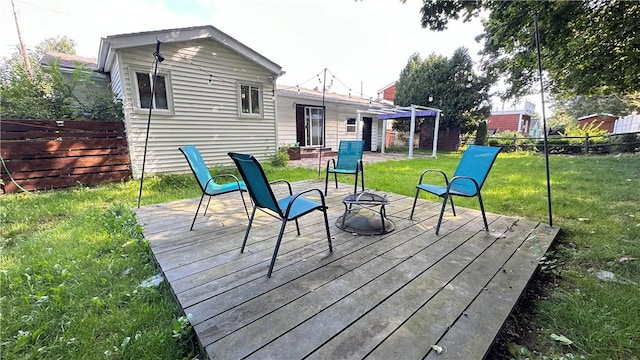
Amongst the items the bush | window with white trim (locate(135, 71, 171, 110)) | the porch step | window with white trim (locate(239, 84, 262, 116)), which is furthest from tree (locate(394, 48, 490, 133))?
window with white trim (locate(135, 71, 171, 110))

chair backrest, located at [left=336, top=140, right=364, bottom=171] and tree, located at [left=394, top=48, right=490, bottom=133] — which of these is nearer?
chair backrest, located at [left=336, top=140, right=364, bottom=171]

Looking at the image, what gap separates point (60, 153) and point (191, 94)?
2952 mm

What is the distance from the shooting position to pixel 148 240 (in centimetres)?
258

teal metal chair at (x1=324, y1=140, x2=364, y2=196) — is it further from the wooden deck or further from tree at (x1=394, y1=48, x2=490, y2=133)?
tree at (x1=394, y1=48, x2=490, y2=133)

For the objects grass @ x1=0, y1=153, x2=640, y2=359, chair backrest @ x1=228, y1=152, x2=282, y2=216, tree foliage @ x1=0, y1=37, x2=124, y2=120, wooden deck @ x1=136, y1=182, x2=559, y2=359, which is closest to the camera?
wooden deck @ x1=136, y1=182, x2=559, y2=359

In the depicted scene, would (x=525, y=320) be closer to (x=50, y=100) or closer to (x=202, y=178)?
(x=202, y=178)

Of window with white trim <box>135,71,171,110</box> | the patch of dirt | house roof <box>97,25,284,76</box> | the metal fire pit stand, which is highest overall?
house roof <box>97,25,284,76</box>

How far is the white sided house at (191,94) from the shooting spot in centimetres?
585

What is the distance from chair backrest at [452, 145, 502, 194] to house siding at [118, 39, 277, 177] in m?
6.28

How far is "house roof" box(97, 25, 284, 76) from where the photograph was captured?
5.46 meters

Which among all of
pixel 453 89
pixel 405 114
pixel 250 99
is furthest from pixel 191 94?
pixel 453 89

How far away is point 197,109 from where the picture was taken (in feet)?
22.4

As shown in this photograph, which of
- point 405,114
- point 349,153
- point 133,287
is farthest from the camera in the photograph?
point 405,114

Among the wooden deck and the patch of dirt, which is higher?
the wooden deck
